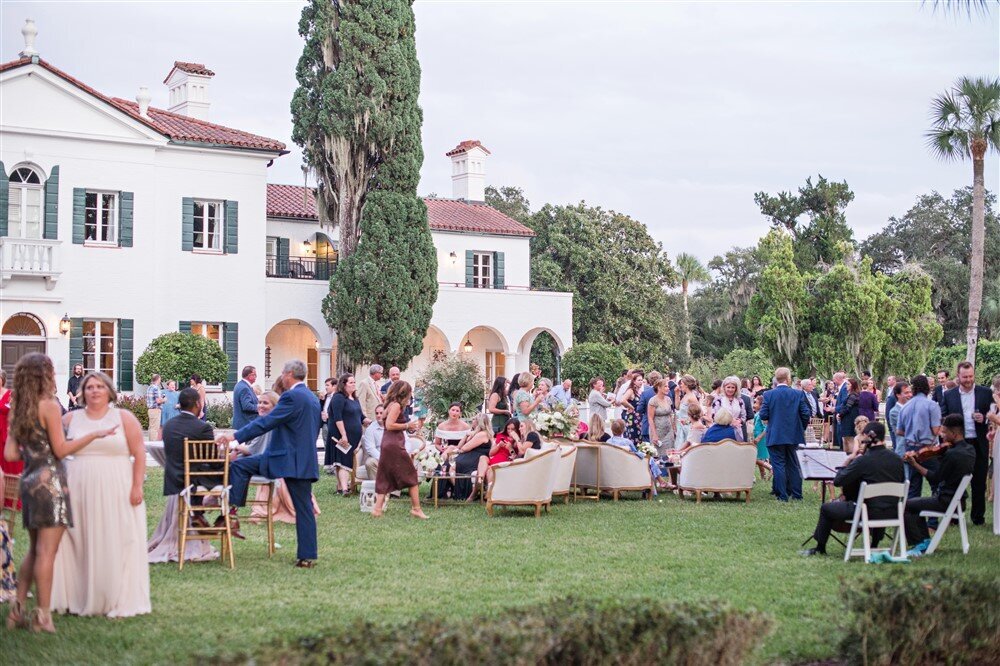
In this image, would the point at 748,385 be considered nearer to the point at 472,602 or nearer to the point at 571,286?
the point at 472,602

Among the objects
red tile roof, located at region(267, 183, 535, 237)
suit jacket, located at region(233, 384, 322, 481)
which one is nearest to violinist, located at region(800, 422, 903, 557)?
suit jacket, located at region(233, 384, 322, 481)

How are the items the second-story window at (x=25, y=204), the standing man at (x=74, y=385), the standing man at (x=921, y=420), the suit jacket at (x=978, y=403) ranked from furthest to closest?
the second-story window at (x=25, y=204)
the standing man at (x=74, y=385)
the suit jacket at (x=978, y=403)
the standing man at (x=921, y=420)

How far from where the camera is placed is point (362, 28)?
32.6 m

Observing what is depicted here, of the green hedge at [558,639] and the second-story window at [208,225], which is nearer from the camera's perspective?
the green hedge at [558,639]

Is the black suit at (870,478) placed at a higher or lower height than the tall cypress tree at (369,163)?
lower

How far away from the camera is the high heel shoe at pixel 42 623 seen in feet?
24.8

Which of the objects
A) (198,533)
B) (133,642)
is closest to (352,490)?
(198,533)

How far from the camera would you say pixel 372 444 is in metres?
15.9

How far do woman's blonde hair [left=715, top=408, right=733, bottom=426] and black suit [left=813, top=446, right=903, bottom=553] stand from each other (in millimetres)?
5146

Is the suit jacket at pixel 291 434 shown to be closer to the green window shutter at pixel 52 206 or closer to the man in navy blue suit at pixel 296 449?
the man in navy blue suit at pixel 296 449

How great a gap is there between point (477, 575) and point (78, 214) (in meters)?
22.1

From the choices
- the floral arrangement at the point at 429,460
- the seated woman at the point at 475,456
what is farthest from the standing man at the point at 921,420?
the floral arrangement at the point at 429,460

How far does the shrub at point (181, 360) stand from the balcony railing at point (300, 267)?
21.1 ft

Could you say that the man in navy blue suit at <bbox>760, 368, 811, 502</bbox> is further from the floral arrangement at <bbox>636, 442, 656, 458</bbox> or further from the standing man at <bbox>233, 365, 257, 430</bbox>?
the standing man at <bbox>233, 365, 257, 430</bbox>
